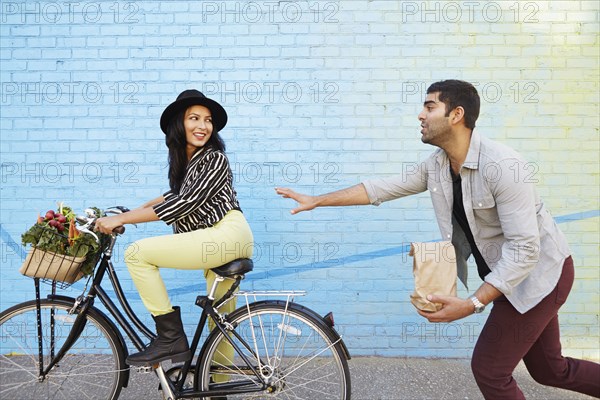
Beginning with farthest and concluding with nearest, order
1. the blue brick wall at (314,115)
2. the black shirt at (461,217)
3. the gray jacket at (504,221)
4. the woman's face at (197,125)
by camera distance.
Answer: the blue brick wall at (314,115), the woman's face at (197,125), the black shirt at (461,217), the gray jacket at (504,221)

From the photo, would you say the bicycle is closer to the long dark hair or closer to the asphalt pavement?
the long dark hair

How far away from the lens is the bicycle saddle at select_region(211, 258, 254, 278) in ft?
9.18

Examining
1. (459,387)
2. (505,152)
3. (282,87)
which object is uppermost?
(282,87)

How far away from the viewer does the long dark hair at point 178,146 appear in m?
2.99

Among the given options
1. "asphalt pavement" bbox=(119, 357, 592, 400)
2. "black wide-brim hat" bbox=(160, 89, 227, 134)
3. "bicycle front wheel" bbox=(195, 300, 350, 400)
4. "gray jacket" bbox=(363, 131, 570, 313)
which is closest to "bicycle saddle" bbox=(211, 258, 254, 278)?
"bicycle front wheel" bbox=(195, 300, 350, 400)

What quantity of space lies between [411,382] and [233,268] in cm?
191

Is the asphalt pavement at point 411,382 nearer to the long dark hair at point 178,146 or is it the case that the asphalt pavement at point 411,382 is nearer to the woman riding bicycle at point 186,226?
the woman riding bicycle at point 186,226

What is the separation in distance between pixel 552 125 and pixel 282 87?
7.50 ft

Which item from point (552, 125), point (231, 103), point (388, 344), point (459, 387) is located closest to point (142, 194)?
point (231, 103)

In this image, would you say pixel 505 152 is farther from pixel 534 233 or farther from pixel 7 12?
pixel 7 12

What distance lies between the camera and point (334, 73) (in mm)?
4250

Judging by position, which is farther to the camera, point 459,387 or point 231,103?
point 231,103

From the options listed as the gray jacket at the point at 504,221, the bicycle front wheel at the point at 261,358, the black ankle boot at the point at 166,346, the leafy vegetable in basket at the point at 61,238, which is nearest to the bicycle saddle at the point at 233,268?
the bicycle front wheel at the point at 261,358

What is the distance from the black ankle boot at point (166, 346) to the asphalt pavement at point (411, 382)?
1.01m
